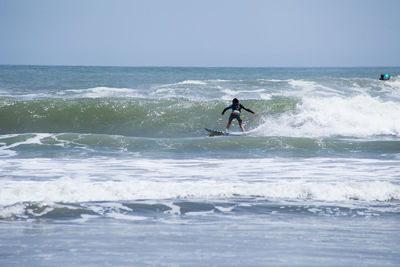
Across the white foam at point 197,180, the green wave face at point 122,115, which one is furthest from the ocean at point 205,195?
the green wave face at point 122,115

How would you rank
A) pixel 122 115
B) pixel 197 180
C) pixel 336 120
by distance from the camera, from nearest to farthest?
pixel 197 180 < pixel 336 120 < pixel 122 115

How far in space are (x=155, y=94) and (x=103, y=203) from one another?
66.1 feet

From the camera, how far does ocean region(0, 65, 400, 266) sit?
454cm

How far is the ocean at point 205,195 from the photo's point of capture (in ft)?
14.9

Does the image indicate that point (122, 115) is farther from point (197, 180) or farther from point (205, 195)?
point (205, 195)

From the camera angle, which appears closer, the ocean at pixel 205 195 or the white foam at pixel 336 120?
the ocean at pixel 205 195

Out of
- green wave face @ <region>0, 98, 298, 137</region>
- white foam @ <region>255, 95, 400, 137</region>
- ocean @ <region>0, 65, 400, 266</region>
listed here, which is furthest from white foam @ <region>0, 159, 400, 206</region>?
green wave face @ <region>0, 98, 298, 137</region>

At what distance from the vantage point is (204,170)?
31.7 ft

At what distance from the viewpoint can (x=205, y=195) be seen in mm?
7145

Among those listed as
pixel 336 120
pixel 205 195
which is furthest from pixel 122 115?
pixel 205 195

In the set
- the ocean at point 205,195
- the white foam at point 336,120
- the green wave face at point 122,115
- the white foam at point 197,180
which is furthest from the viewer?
the green wave face at point 122,115

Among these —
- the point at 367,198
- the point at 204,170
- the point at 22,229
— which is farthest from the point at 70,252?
the point at 204,170

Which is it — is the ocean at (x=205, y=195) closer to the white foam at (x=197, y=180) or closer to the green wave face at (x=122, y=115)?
the white foam at (x=197, y=180)

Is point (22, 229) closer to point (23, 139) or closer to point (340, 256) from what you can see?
point (340, 256)
